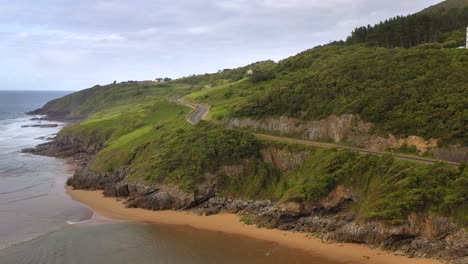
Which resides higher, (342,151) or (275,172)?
(342,151)

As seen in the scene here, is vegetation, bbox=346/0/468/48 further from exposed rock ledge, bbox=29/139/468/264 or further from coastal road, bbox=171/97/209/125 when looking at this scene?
exposed rock ledge, bbox=29/139/468/264

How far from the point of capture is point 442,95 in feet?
133

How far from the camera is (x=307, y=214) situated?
35.0 metres

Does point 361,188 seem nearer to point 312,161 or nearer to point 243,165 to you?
point 312,161

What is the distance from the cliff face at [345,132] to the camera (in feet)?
120

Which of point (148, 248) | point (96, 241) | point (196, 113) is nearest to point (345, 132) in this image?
point (148, 248)

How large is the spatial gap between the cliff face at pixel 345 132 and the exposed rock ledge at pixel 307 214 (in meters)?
4.49

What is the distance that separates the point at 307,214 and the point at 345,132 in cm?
1167

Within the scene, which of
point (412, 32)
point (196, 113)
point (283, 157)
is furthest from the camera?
point (412, 32)

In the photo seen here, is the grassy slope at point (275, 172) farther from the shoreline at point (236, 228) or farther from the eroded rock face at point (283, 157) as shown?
the shoreline at point (236, 228)

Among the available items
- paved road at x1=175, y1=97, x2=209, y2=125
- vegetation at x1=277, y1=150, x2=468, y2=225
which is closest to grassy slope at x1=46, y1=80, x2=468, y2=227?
vegetation at x1=277, y1=150, x2=468, y2=225

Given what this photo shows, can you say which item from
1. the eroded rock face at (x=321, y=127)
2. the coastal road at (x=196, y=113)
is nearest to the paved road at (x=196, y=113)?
the coastal road at (x=196, y=113)

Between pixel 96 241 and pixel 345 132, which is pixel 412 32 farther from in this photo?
pixel 96 241

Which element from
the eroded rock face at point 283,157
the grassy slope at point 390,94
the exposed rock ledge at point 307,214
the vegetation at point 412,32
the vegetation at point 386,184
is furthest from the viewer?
the vegetation at point 412,32
